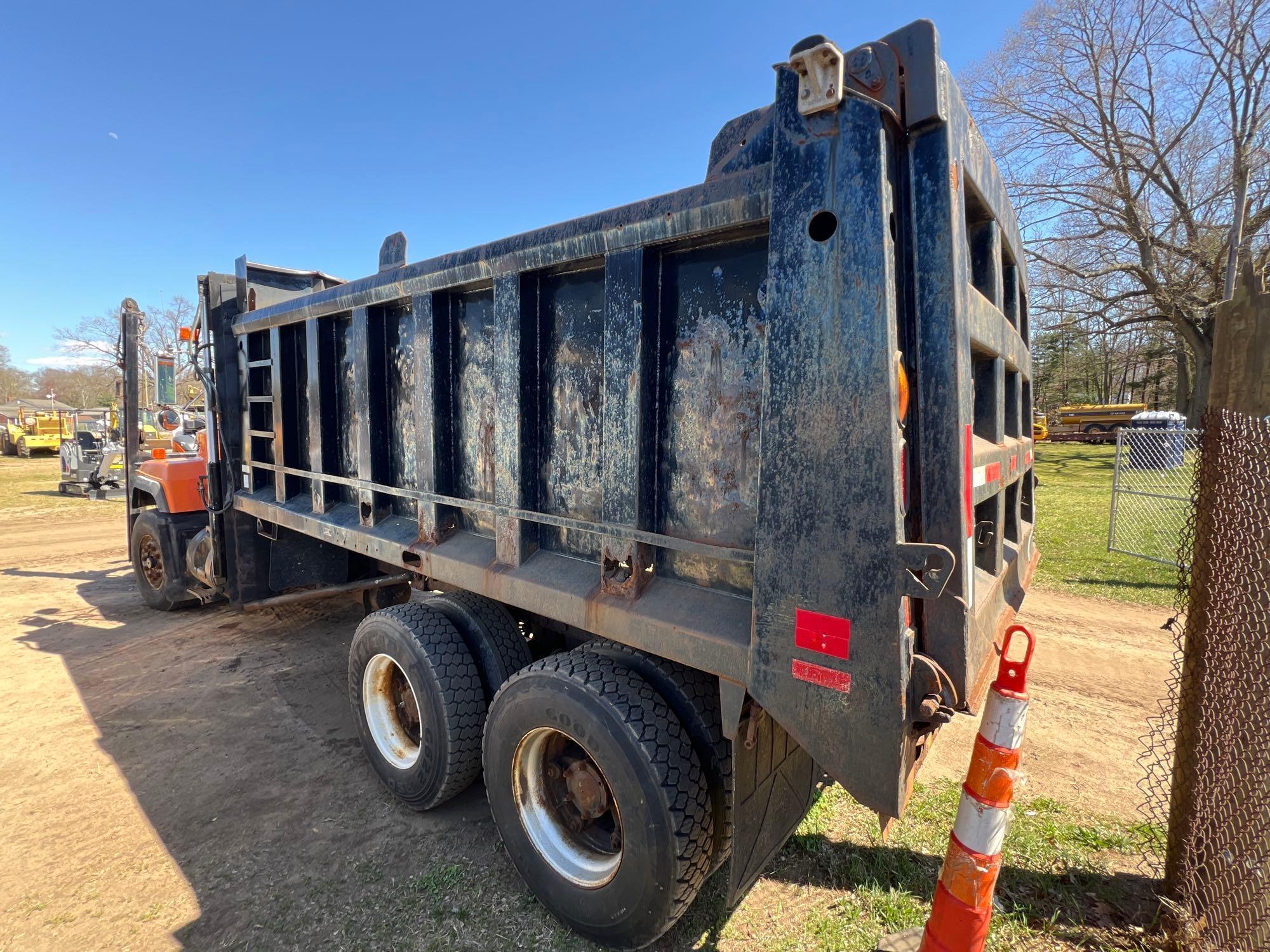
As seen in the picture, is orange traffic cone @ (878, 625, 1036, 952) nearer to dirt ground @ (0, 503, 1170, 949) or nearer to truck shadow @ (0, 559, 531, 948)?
dirt ground @ (0, 503, 1170, 949)

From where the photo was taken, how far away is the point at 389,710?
362 cm

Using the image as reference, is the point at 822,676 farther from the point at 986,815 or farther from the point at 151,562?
the point at 151,562

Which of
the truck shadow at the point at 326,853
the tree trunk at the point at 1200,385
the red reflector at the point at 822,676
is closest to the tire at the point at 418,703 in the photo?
the truck shadow at the point at 326,853

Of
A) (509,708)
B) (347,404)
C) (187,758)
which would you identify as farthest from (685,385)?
(187,758)

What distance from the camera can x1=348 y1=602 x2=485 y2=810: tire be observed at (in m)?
3.12

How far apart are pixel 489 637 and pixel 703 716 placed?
51.2 inches

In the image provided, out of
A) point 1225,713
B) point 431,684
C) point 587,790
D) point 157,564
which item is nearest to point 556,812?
point 587,790

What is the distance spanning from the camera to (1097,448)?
3191 cm

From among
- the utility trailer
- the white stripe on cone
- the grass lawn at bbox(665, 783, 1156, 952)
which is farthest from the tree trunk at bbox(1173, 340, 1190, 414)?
the white stripe on cone

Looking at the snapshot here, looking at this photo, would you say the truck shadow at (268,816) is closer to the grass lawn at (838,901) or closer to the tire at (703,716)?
the grass lawn at (838,901)

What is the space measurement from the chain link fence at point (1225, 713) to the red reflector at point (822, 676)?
5.52ft

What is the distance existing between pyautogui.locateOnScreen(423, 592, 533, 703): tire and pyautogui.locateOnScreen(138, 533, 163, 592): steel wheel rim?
516cm

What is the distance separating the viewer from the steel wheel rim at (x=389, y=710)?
3.56 m

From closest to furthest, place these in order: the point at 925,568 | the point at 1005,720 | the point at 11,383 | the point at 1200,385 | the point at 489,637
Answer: the point at 925,568, the point at 1005,720, the point at 489,637, the point at 1200,385, the point at 11,383
